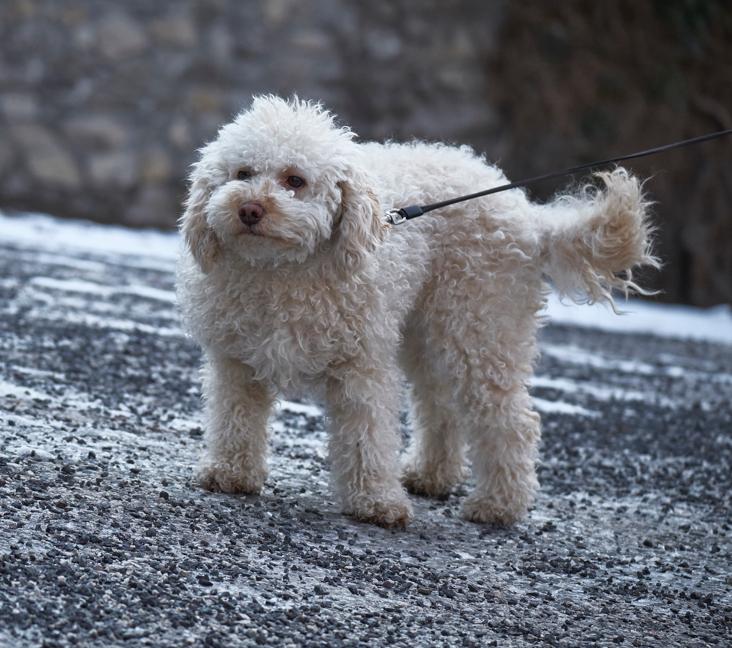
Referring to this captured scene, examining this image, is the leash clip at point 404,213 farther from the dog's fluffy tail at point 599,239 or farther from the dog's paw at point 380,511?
Result: the dog's paw at point 380,511

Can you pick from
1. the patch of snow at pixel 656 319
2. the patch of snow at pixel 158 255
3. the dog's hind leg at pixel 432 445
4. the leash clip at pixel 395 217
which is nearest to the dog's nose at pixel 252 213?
the leash clip at pixel 395 217

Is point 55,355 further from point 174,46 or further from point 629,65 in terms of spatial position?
point 629,65

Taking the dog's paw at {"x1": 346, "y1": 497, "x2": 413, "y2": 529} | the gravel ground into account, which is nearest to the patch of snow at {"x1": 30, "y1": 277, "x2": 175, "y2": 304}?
the gravel ground

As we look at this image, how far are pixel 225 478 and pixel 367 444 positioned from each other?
527 millimetres

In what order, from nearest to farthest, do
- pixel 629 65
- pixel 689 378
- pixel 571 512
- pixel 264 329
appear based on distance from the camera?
pixel 264 329, pixel 571 512, pixel 689 378, pixel 629 65

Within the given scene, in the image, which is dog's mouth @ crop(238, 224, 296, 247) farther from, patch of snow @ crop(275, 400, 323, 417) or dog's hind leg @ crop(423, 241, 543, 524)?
patch of snow @ crop(275, 400, 323, 417)

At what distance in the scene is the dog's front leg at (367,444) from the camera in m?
4.30

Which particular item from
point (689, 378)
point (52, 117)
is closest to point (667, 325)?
point (689, 378)

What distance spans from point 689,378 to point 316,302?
5349mm

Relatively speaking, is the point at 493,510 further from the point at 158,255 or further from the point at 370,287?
the point at 158,255

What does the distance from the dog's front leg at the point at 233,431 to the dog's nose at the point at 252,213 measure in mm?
628

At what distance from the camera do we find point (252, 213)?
13.0 feet

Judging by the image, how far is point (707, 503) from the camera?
548cm

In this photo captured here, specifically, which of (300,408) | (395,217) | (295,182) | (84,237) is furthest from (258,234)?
(84,237)
